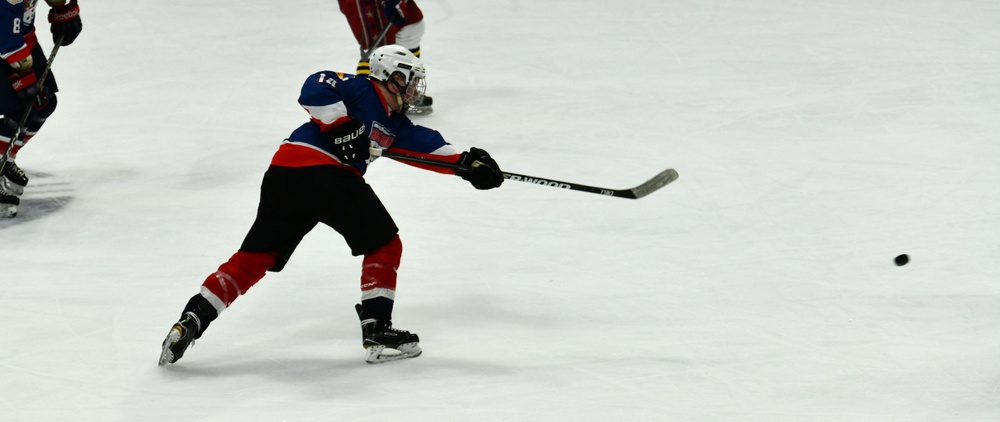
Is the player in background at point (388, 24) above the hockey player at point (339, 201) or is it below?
below

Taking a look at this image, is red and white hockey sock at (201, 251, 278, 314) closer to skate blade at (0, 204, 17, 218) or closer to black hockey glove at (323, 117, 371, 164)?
black hockey glove at (323, 117, 371, 164)

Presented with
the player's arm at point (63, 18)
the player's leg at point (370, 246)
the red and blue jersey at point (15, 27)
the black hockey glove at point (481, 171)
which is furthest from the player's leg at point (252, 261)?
the player's arm at point (63, 18)

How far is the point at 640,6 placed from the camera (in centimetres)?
836

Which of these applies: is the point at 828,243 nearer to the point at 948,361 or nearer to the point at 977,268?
the point at 977,268

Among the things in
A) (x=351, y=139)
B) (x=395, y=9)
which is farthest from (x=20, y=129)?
(x=351, y=139)

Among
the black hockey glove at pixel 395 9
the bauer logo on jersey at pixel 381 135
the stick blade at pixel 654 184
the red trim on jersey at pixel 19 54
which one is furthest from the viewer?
the black hockey glove at pixel 395 9

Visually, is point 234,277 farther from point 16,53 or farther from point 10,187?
point 10,187

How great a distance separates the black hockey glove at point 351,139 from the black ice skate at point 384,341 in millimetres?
452

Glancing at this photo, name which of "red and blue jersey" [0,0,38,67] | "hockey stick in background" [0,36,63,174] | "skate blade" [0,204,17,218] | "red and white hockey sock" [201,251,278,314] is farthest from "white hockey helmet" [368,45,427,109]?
"skate blade" [0,204,17,218]

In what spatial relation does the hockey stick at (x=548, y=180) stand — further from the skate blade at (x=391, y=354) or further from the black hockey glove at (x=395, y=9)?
the black hockey glove at (x=395, y=9)

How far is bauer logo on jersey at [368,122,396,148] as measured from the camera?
12.0ft

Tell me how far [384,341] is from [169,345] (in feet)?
1.94

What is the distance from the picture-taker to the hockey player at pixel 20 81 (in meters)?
4.76

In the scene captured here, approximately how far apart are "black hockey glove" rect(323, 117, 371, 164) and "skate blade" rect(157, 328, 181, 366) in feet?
2.23
